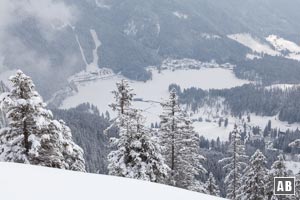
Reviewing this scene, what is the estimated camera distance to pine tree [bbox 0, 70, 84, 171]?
21766 millimetres

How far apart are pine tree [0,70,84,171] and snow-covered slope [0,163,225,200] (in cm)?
584

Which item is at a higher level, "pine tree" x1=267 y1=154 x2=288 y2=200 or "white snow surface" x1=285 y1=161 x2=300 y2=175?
"pine tree" x1=267 y1=154 x2=288 y2=200

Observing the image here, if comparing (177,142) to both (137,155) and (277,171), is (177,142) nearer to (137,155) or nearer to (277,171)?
(277,171)

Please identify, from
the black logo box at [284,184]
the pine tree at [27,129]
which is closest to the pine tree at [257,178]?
the pine tree at [27,129]

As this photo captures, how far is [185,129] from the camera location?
1409 inches

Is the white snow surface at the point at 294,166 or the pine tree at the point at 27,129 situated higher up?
the pine tree at the point at 27,129

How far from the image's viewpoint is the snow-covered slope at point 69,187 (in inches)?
509

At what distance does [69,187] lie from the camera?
13.9 m

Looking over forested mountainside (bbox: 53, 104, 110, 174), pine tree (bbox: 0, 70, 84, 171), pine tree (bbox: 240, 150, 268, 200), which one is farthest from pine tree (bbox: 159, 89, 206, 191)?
forested mountainside (bbox: 53, 104, 110, 174)

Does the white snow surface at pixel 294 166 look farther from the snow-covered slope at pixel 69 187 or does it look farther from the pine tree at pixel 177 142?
the snow-covered slope at pixel 69 187

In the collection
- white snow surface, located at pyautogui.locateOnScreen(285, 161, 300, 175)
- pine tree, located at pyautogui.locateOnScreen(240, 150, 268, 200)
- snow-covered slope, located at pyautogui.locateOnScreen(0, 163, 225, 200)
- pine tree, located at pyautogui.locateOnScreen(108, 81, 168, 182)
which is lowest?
white snow surface, located at pyautogui.locateOnScreen(285, 161, 300, 175)

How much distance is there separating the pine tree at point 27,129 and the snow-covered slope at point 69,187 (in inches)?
230

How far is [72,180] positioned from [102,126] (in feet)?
602

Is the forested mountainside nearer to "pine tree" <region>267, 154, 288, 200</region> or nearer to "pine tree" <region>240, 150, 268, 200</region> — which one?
"pine tree" <region>240, 150, 268, 200</region>
